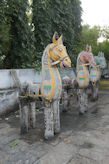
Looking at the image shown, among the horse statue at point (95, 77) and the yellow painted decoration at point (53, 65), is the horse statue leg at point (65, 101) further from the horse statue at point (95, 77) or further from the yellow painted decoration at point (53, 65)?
the yellow painted decoration at point (53, 65)

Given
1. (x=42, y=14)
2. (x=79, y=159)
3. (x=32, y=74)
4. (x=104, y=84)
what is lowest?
(x=79, y=159)

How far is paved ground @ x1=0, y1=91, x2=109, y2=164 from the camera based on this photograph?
260 cm

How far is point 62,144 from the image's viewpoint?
122 inches

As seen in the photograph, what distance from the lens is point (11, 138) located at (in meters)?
3.50

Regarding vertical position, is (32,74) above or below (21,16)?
below

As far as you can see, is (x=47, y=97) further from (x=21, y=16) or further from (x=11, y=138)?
(x=21, y=16)

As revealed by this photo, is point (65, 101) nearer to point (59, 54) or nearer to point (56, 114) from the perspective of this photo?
point (56, 114)

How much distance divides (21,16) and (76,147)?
6.44 metres

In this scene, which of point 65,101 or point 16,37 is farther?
point 16,37

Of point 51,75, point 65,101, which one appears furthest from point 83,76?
point 51,75

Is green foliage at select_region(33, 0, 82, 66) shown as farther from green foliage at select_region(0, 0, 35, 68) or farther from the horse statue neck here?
the horse statue neck

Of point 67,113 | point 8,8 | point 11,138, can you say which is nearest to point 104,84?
point 67,113

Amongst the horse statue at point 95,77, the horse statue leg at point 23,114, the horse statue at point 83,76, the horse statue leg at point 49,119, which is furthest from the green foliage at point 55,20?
the horse statue leg at point 49,119

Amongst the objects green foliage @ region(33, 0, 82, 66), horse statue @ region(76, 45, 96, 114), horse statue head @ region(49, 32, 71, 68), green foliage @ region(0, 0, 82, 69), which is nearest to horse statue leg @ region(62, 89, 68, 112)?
horse statue @ region(76, 45, 96, 114)
